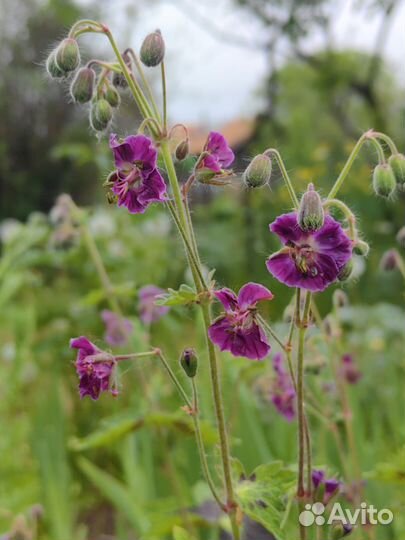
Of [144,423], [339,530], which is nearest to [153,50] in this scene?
[339,530]

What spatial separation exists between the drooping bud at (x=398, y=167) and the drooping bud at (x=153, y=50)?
26cm

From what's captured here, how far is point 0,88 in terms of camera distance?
381 inches

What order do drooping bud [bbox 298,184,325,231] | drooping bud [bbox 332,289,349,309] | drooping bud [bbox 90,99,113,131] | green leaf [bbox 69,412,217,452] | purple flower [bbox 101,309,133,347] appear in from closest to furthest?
drooping bud [bbox 298,184,325,231], drooping bud [bbox 90,99,113,131], drooping bud [bbox 332,289,349,309], green leaf [bbox 69,412,217,452], purple flower [bbox 101,309,133,347]

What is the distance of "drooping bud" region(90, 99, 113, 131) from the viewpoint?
2.33ft

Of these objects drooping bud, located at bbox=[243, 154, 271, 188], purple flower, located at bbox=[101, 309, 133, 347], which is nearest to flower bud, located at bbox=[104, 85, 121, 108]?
drooping bud, located at bbox=[243, 154, 271, 188]

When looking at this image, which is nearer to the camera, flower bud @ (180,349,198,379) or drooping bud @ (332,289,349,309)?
flower bud @ (180,349,198,379)

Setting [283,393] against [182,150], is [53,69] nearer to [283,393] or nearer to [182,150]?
[182,150]

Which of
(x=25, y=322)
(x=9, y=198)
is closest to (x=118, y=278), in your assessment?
(x=25, y=322)

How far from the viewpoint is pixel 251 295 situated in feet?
2.23

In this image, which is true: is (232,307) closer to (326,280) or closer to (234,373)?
(326,280)

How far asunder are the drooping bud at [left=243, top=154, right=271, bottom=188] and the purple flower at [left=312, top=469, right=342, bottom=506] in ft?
1.03

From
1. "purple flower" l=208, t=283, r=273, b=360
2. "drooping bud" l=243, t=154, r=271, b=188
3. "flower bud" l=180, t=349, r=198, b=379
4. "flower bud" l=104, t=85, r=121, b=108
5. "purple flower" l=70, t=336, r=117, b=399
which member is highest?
"flower bud" l=104, t=85, r=121, b=108

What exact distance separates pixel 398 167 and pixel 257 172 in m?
0.17

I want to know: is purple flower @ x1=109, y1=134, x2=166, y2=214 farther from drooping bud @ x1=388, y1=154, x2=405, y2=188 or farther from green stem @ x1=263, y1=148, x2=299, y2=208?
drooping bud @ x1=388, y1=154, x2=405, y2=188
